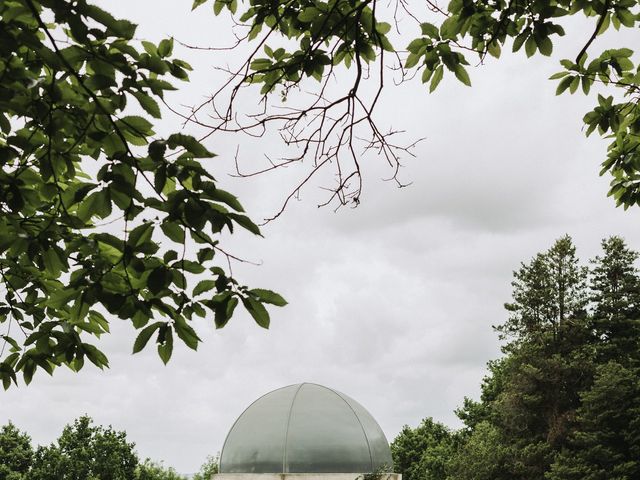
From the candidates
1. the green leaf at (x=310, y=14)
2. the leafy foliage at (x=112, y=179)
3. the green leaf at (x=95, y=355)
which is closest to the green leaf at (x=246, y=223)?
the leafy foliage at (x=112, y=179)

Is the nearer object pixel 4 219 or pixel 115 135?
pixel 115 135

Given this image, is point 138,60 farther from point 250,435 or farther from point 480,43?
point 250,435

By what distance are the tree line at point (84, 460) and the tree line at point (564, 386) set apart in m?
14.4

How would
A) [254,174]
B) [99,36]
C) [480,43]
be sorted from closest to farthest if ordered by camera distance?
[99,36]
[254,174]
[480,43]

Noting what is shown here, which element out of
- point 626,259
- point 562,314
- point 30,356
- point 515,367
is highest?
point 626,259

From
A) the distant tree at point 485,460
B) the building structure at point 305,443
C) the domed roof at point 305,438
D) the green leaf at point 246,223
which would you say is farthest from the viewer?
the distant tree at point 485,460

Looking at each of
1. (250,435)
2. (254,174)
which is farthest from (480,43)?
(250,435)

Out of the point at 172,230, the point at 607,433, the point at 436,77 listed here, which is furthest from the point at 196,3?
the point at 607,433

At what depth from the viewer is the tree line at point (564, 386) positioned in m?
29.1

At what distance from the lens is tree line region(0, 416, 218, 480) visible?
A: 35344 millimetres

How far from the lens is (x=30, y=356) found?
526cm

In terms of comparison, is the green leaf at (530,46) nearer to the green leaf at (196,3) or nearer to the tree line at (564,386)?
the green leaf at (196,3)

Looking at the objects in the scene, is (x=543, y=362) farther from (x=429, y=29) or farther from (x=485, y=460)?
(x=429, y=29)

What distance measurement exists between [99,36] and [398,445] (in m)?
42.0
